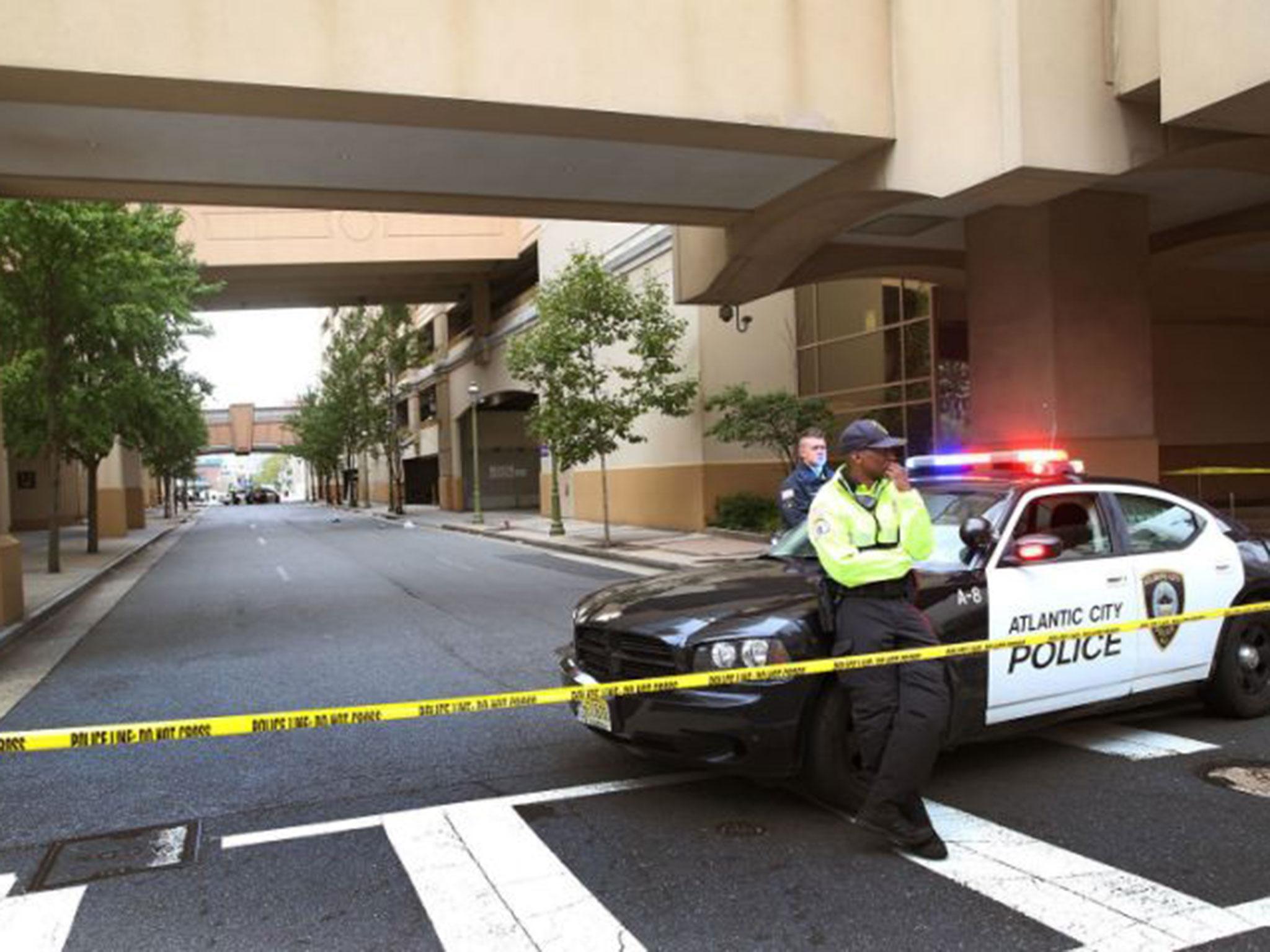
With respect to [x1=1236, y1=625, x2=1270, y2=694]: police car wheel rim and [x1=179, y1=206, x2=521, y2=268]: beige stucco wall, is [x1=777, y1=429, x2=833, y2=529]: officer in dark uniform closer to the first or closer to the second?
[x1=1236, y1=625, x2=1270, y2=694]: police car wheel rim

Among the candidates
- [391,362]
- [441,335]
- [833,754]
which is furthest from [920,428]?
[441,335]

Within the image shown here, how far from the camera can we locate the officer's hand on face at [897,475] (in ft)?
14.7

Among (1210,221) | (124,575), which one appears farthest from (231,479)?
(1210,221)

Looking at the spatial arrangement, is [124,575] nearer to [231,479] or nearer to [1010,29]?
[1010,29]

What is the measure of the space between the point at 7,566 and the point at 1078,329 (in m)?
13.7

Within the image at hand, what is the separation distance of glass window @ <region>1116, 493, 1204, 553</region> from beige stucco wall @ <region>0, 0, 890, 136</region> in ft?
24.0

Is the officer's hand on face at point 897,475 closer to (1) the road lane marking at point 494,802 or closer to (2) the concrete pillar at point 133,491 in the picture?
(1) the road lane marking at point 494,802

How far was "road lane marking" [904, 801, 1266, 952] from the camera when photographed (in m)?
3.70

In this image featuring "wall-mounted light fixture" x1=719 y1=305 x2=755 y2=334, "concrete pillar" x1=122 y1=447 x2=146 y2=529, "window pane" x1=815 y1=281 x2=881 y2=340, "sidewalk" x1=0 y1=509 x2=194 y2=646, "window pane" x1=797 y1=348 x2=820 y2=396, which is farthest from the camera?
"concrete pillar" x1=122 y1=447 x2=146 y2=529

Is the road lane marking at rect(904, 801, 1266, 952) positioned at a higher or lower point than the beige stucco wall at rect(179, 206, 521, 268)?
lower

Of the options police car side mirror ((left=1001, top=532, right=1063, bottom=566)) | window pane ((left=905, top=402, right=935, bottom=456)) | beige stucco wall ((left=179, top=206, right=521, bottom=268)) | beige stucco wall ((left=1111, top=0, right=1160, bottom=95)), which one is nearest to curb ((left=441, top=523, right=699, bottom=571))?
window pane ((left=905, top=402, right=935, bottom=456))

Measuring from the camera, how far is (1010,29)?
36.0 feet

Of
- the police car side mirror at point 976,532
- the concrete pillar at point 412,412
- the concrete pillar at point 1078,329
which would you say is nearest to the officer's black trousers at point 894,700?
the police car side mirror at point 976,532

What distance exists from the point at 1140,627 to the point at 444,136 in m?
9.74
